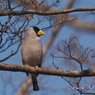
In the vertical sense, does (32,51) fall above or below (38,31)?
below

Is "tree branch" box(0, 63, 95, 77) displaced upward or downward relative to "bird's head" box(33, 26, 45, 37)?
downward

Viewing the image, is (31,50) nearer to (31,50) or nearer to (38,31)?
(31,50)

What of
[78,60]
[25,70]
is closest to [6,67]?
[25,70]

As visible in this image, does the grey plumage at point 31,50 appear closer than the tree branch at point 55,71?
No

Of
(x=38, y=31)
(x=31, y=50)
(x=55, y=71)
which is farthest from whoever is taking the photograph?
(x=38, y=31)

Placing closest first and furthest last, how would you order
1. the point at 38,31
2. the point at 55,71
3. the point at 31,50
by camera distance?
the point at 55,71 < the point at 31,50 < the point at 38,31

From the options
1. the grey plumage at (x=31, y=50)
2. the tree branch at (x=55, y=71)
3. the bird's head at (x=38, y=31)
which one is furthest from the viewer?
the bird's head at (x=38, y=31)

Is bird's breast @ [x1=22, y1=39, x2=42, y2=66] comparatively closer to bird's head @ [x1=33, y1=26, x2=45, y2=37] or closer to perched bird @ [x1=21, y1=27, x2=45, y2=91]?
perched bird @ [x1=21, y1=27, x2=45, y2=91]

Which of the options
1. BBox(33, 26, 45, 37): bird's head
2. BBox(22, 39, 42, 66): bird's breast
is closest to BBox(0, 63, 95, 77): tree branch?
BBox(22, 39, 42, 66): bird's breast

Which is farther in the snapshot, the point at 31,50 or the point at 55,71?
the point at 31,50

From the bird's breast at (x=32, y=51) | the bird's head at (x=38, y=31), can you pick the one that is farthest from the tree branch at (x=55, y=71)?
the bird's head at (x=38, y=31)

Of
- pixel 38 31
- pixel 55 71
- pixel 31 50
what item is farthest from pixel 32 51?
pixel 55 71

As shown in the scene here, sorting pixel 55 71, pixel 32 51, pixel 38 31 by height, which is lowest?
pixel 55 71

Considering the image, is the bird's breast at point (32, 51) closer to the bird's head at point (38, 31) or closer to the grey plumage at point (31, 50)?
the grey plumage at point (31, 50)
